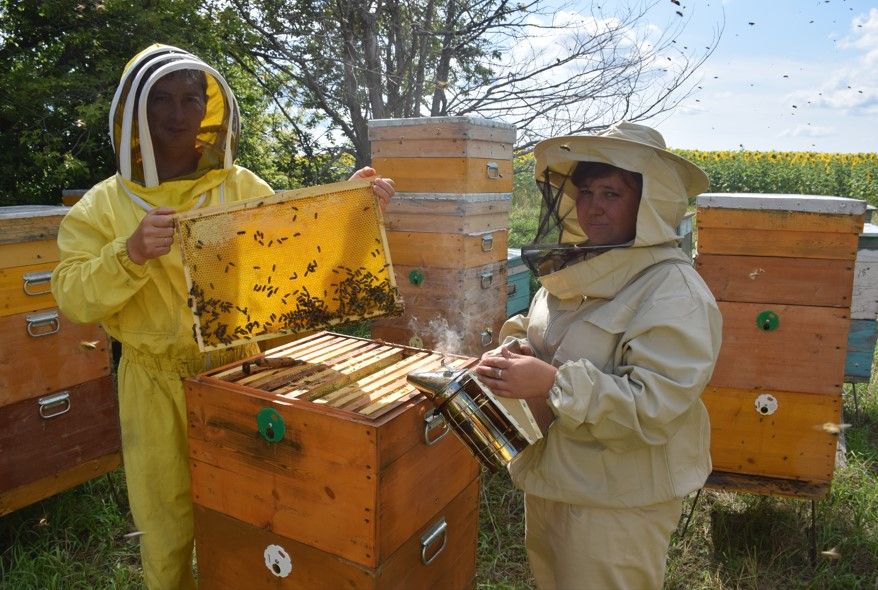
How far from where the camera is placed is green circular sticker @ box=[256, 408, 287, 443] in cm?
168

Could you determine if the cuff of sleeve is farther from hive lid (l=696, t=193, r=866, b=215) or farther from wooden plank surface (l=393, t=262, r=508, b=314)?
hive lid (l=696, t=193, r=866, b=215)

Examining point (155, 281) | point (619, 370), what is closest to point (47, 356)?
point (155, 281)

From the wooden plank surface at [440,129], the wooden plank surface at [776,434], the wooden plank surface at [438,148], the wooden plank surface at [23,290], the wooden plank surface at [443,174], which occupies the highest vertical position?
the wooden plank surface at [440,129]

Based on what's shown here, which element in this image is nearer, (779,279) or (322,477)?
(322,477)

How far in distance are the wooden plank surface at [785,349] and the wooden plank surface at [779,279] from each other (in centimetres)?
4

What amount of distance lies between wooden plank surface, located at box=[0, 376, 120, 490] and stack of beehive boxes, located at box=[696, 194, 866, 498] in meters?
3.37

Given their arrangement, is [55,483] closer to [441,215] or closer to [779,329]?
[441,215]

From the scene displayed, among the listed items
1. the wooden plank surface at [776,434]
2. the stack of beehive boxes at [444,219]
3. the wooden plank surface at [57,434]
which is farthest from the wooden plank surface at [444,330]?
the wooden plank surface at [57,434]

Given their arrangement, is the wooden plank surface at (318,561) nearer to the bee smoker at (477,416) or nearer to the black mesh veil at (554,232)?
the bee smoker at (477,416)

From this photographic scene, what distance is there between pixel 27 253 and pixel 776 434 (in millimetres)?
3981

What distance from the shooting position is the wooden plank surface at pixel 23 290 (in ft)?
9.52

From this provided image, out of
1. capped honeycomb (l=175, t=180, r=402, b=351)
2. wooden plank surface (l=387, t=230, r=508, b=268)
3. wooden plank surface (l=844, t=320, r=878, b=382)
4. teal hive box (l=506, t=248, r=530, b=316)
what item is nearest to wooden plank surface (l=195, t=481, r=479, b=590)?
capped honeycomb (l=175, t=180, r=402, b=351)

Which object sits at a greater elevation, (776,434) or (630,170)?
(630,170)

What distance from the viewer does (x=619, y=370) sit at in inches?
64.7
